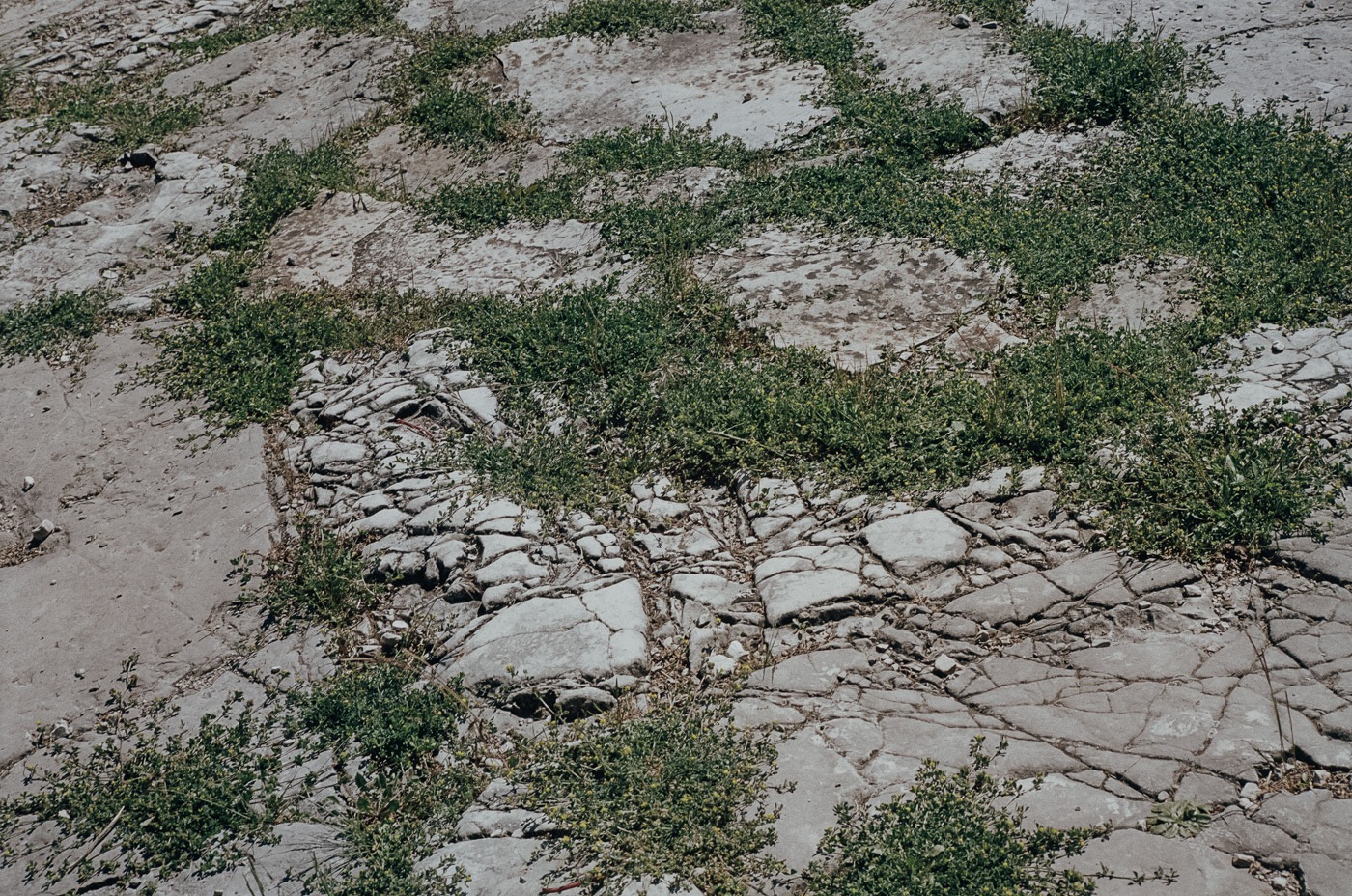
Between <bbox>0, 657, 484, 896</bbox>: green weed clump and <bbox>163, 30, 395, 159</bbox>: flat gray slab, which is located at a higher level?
<bbox>163, 30, 395, 159</bbox>: flat gray slab

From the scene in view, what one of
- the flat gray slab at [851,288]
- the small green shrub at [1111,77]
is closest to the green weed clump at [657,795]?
the flat gray slab at [851,288]

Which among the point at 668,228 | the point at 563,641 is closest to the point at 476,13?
the point at 668,228

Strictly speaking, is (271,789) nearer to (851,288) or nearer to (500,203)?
(851,288)

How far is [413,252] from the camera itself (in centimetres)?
660

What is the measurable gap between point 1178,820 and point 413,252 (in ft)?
17.7

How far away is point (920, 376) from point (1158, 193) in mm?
2047

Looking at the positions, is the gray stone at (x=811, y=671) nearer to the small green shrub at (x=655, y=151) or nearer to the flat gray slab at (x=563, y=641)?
the flat gray slab at (x=563, y=641)

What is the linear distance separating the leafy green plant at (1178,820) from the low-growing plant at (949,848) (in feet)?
0.44

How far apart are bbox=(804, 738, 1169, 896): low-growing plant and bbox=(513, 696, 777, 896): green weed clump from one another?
23 cm

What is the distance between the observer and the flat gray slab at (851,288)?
518 cm

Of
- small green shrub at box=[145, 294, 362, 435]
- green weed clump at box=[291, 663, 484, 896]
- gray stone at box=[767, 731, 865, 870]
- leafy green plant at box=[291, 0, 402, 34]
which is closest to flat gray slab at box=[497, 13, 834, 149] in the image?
leafy green plant at box=[291, 0, 402, 34]

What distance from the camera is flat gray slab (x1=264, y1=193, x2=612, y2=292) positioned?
20.2ft

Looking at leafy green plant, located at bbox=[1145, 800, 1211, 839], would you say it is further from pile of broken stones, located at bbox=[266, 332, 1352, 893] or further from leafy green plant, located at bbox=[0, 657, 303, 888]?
leafy green plant, located at bbox=[0, 657, 303, 888]

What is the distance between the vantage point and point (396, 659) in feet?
13.3
